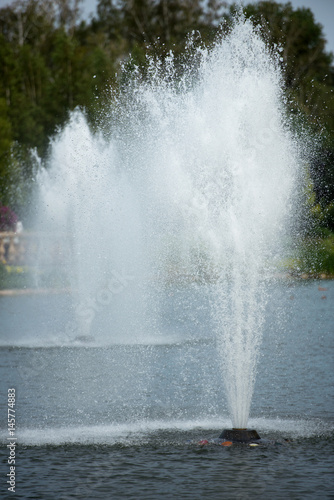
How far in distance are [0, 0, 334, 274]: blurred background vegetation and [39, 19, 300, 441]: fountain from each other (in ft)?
12.1

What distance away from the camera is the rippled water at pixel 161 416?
7.47 m

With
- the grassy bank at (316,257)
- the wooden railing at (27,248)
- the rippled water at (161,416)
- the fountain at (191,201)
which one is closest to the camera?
the rippled water at (161,416)

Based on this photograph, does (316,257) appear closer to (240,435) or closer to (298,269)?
(298,269)

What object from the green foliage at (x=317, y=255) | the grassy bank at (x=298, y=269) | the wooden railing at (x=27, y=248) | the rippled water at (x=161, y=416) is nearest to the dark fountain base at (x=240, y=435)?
the rippled water at (x=161, y=416)

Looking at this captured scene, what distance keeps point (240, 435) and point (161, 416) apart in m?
1.68

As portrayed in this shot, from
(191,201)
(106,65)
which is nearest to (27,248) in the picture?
(191,201)

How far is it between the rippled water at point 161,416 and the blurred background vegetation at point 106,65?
60.3 feet

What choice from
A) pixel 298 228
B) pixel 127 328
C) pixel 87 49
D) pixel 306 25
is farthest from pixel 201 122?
pixel 87 49

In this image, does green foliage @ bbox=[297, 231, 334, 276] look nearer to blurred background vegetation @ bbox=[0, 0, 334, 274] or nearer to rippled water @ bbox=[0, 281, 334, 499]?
blurred background vegetation @ bbox=[0, 0, 334, 274]

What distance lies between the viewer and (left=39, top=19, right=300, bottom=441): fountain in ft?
36.3

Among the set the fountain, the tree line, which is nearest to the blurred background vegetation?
the tree line

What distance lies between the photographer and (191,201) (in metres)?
25.7

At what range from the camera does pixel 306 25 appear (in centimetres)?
5759

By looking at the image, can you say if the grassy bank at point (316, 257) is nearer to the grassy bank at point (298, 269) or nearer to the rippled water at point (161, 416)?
the grassy bank at point (298, 269)
